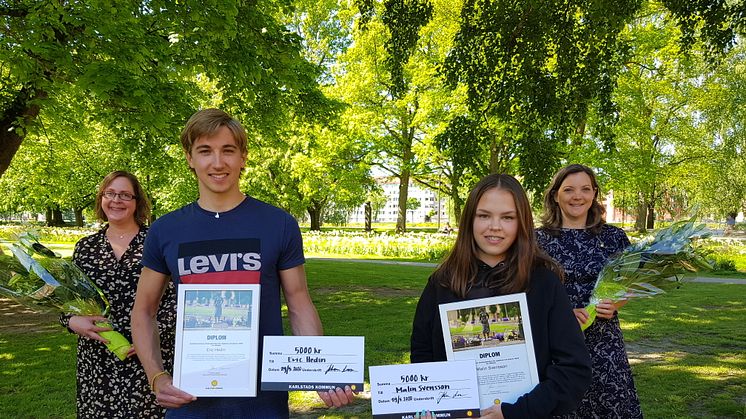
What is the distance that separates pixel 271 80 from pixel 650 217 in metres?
38.9

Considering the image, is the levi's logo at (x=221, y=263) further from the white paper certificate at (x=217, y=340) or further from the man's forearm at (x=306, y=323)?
the man's forearm at (x=306, y=323)

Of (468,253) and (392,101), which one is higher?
(392,101)

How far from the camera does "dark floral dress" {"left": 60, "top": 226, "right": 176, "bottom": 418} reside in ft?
10.8

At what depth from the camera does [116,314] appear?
341 centimetres

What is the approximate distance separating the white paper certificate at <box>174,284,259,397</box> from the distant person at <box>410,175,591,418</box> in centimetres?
70

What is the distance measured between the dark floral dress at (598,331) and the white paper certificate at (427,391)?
61.0 inches

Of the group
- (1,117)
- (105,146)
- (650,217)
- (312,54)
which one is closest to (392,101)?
(312,54)

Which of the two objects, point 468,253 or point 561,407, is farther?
point 468,253

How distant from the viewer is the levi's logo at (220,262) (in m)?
2.12

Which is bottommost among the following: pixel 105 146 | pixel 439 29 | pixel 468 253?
pixel 468 253

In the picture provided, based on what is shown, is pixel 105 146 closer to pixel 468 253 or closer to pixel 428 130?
pixel 428 130

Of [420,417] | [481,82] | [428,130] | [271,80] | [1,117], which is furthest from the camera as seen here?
[428,130]

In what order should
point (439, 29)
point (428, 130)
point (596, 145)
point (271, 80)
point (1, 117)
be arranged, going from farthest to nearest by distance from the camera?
point (428, 130)
point (596, 145)
point (439, 29)
point (271, 80)
point (1, 117)

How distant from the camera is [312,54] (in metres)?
32.0
